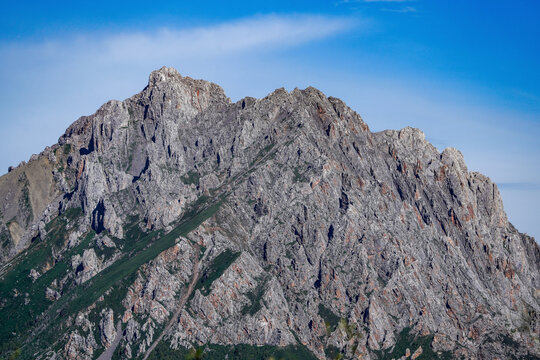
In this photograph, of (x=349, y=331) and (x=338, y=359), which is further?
(x=338, y=359)

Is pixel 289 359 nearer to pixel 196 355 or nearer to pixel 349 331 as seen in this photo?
pixel 349 331

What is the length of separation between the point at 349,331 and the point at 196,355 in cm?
1230

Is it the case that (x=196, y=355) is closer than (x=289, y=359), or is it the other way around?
(x=196, y=355)

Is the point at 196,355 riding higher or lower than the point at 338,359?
lower

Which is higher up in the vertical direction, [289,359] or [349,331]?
[349,331]

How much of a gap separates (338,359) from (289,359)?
4.13 m

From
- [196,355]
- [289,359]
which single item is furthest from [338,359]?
[196,355]

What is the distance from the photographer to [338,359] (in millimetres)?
55844

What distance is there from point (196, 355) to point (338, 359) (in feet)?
46.2

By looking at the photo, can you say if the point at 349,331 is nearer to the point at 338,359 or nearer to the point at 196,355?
the point at 338,359

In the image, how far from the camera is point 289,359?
5528 cm

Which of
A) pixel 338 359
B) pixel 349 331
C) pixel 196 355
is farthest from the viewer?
pixel 338 359

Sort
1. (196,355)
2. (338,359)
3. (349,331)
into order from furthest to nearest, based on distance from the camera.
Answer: (338,359) < (349,331) < (196,355)

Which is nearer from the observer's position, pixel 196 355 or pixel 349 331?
pixel 196 355
